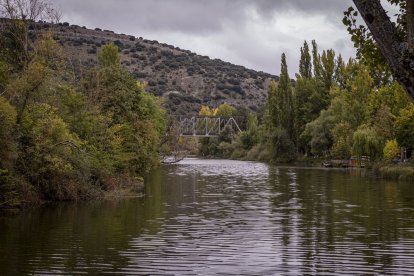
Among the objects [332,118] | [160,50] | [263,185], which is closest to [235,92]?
[160,50]

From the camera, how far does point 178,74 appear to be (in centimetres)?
17038

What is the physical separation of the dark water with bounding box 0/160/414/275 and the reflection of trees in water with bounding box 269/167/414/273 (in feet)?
0.10

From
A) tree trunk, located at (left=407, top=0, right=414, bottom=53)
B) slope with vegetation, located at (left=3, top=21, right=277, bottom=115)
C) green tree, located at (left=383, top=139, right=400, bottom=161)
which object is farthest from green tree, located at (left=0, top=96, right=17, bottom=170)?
slope with vegetation, located at (left=3, top=21, right=277, bottom=115)

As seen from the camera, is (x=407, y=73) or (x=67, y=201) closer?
(x=407, y=73)

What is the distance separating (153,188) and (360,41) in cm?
3158

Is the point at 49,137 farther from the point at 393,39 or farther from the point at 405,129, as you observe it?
the point at 405,129

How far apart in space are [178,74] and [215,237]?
15259 centimetres

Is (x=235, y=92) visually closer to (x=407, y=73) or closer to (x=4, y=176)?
(x=4, y=176)

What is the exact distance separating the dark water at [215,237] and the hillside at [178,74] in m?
119

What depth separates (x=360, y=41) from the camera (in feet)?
33.7

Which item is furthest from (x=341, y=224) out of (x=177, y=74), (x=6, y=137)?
(x=177, y=74)

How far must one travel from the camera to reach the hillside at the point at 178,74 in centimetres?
15375

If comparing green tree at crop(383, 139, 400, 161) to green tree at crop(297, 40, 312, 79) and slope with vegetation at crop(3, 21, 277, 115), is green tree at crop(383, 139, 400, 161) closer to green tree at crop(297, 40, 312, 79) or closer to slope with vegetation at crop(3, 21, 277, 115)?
green tree at crop(297, 40, 312, 79)

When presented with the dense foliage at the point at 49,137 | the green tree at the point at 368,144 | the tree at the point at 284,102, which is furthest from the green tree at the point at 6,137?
the tree at the point at 284,102
